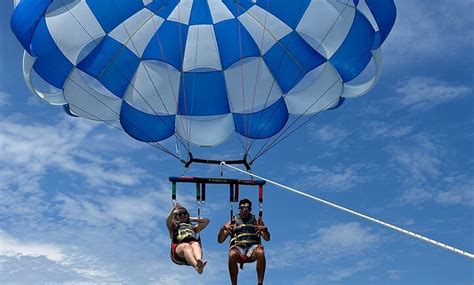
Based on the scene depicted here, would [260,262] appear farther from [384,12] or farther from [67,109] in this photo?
[67,109]

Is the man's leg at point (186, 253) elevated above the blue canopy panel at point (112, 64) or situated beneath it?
situated beneath

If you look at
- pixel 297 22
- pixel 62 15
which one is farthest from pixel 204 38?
pixel 62 15

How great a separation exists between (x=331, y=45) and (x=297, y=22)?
2.06 ft

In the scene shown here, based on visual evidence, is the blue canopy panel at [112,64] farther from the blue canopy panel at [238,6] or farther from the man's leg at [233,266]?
the man's leg at [233,266]

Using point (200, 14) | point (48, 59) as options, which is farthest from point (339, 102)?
point (48, 59)

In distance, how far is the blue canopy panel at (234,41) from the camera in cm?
968

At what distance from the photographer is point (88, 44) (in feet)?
30.5

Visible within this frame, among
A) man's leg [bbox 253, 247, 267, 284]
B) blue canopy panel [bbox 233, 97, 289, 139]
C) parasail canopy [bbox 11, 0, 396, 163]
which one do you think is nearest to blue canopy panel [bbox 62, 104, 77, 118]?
parasail canopy [bbox 11, 0, 396, 163]

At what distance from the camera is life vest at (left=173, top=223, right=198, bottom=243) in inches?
318

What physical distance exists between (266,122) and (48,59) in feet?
11.3

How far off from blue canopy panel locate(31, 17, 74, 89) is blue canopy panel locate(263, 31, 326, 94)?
3062 millimetres

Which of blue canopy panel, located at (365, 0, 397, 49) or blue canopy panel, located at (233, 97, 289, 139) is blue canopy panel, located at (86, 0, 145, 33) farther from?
blue canopy panel, located at (365, 0, 397, 49)

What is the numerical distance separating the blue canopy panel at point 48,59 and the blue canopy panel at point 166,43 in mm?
1213

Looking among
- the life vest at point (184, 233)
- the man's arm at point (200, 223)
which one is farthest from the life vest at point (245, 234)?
the life vest at point (184, 233)
